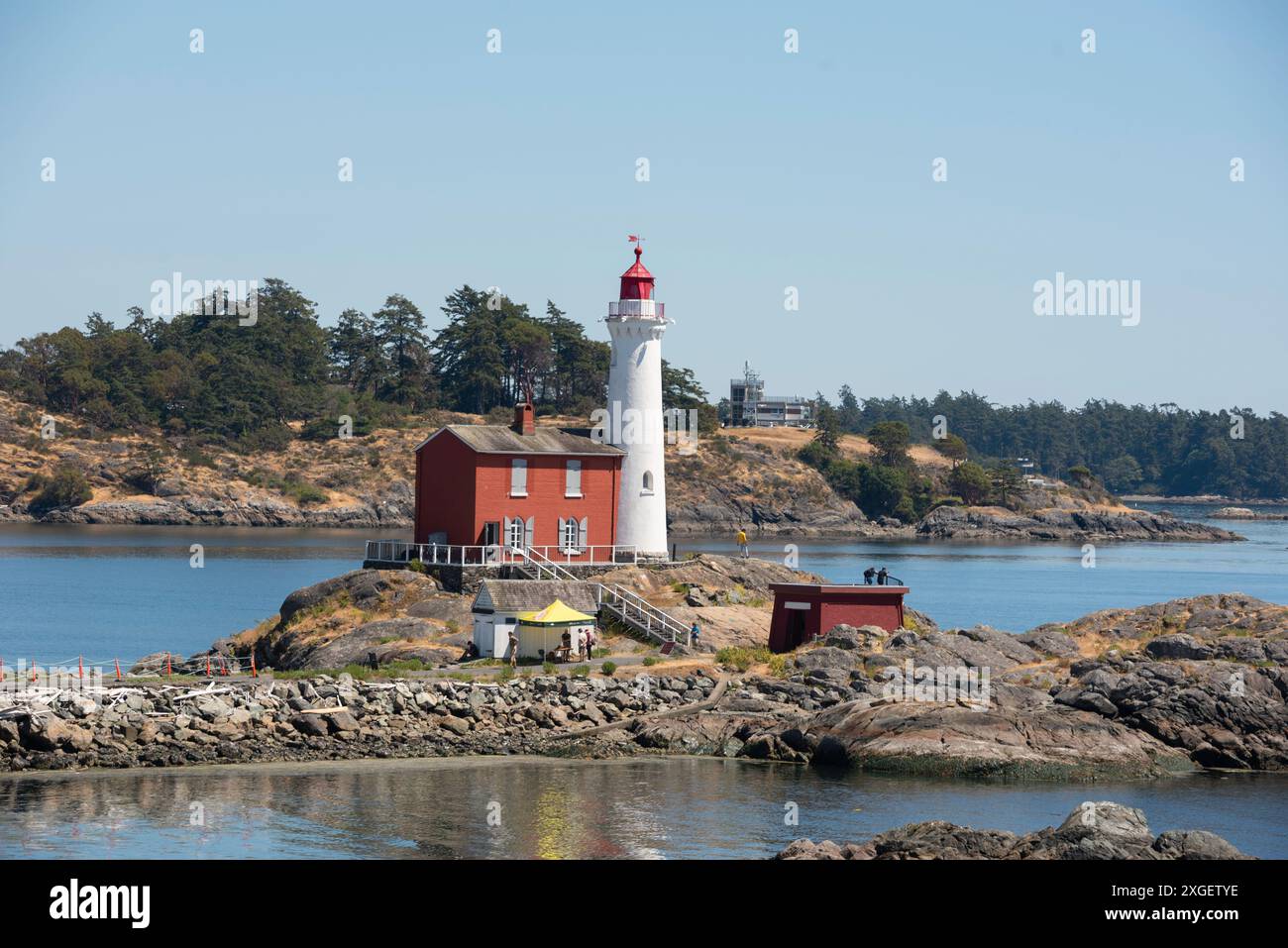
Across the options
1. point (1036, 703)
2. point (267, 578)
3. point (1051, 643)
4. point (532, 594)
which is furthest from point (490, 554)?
Result: point (267, 578)

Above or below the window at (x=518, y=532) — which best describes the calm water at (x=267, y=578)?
below

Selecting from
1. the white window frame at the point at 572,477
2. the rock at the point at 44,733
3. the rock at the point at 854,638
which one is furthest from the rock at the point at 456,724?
the white window frame at the point at 572,477

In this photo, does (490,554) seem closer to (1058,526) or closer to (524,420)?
(524,420)

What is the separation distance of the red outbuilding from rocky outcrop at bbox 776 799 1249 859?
→ 2009cm

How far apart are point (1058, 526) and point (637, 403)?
114 metres

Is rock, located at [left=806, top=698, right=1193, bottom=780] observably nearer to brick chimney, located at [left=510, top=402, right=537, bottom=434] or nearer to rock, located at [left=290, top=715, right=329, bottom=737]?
rock, located at [left=290, top=715, right=329, bottom=737]

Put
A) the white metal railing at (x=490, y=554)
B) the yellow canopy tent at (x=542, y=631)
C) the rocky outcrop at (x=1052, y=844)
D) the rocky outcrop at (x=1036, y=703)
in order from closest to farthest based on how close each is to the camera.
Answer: the rocky outcrop at (x=1052, y=844) → the rocky outcrop at (x=1036, y=703) → the yellow canopy tent at (x=542, y=631) → the white metal railing at (x=490, y=554)

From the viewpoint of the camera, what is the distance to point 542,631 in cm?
4334

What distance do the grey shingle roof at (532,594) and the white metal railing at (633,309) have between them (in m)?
9.85

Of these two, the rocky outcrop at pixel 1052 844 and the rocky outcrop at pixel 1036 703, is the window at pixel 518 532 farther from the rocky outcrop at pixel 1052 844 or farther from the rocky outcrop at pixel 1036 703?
the rocky outcrop at pixel 1052 844

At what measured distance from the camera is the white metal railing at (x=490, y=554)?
49.8m

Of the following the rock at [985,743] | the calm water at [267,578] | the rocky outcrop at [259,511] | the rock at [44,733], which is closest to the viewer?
the rock at [44,733]

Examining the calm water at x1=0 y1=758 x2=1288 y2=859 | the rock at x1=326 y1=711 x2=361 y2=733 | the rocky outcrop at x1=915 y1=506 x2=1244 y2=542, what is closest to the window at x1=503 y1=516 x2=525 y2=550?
the rock at x1=326 y1=711 x2=361 y2=733
